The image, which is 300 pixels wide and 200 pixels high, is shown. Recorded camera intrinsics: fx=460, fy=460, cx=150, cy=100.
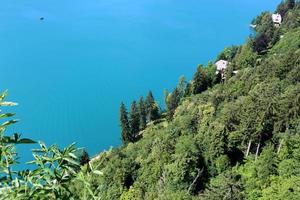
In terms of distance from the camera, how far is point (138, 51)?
42.2 m

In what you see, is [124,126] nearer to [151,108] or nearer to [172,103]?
[151,108]

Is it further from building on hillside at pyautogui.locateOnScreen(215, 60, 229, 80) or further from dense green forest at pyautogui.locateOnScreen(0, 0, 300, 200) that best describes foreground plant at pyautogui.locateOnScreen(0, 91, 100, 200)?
building on hillside at pyautogui.locateOnScreen(215, 60, 229, 80)

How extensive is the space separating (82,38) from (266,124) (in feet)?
93.7

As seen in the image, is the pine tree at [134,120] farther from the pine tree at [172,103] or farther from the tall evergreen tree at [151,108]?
the pine tree at [172,103]

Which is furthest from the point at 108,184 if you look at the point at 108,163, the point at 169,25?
the point at 169,25

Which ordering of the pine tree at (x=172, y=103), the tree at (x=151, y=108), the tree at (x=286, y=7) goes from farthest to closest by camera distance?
the tree at (x=286, y=7) → the tree at (x=151, y=108) → the pine tree at (x=172, y=103)

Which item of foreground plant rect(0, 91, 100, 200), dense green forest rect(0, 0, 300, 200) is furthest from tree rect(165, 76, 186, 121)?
foreground plant rect(0, 91, 100, 200)

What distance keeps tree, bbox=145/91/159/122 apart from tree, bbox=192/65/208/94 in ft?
10.3

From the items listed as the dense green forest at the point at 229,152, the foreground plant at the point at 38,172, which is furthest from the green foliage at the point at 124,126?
the foreground plant at the point at 38,172

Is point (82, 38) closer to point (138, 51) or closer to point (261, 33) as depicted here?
point (138, 51)

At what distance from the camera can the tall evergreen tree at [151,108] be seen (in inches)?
1243

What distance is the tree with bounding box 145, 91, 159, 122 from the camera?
31562 mm

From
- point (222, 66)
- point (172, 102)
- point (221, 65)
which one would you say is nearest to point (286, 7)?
point (221, 65)

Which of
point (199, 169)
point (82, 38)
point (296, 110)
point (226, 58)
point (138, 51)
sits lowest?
point (199, 169)
